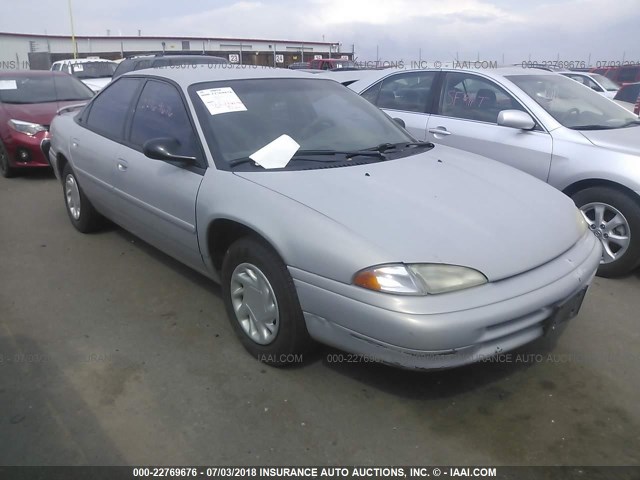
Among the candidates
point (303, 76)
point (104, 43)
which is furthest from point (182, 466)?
point (104, 43)

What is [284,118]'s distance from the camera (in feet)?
10.8

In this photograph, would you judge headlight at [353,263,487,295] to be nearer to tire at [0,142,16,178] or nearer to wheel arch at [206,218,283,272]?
wheel arch at [206,218,283,272]

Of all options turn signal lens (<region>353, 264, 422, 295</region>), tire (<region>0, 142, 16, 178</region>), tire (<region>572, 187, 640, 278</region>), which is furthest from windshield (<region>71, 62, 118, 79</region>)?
turn signal lens (<region>353, 264, 422, 295</region>)

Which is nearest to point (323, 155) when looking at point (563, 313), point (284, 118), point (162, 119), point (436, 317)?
point (284, 118)

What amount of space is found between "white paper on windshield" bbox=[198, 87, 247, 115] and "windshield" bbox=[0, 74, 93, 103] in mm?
5614

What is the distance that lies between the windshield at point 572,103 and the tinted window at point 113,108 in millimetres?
3311

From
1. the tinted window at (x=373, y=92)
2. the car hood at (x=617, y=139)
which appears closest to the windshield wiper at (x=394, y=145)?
the car hood at (x=617, y=139)

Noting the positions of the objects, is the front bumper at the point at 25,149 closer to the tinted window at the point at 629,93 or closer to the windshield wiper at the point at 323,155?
the windshield wiper at the point at 323,155

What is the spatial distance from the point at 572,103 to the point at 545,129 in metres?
0.64

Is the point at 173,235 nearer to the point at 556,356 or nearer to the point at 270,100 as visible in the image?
the point at 270,100

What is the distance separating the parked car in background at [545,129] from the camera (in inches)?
153

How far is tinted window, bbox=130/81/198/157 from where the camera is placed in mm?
3201

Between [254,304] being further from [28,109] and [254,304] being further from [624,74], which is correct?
[624,74]

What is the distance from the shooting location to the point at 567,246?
268cm
